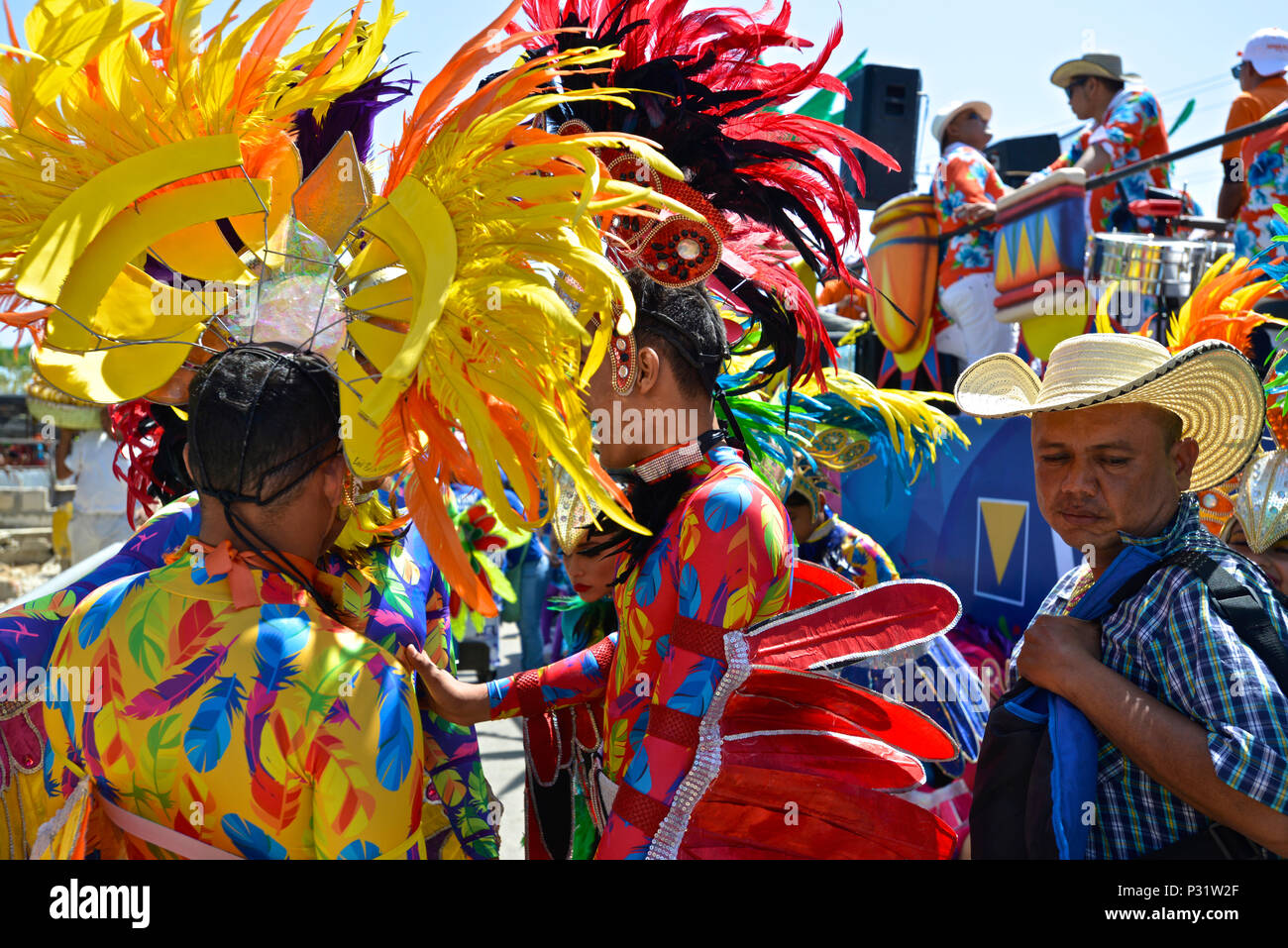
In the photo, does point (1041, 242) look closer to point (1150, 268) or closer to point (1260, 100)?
point (1150, 268)

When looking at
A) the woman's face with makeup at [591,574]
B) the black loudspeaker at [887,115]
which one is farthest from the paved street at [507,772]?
the black loudspeaker at [887,115]

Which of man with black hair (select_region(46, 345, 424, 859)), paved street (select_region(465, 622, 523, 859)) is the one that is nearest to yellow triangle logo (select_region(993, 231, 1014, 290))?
paved street (select_region(465, 622, 523, 859))

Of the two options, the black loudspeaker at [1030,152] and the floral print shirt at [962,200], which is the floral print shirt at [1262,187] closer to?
the floral print shirt at [962,200]

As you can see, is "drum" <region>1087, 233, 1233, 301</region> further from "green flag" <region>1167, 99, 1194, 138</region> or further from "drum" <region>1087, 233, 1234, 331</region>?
"green flag" <region>1167, 99, 1194, 138</region>

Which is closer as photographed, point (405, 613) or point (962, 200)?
point (405, 613)

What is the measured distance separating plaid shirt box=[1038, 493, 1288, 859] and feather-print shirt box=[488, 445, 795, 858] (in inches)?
23.6

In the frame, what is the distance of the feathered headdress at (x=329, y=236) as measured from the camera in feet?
4.58

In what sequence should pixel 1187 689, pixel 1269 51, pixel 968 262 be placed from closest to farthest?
pixel 1187 689 → pixel 1269 51 → pixel 968 262

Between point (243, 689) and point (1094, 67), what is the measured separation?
644 centimetres

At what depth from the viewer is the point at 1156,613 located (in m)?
1.62

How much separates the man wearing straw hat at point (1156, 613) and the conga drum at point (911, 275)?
4500mm

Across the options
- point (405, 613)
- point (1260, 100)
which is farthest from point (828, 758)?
point (1260, 100)
